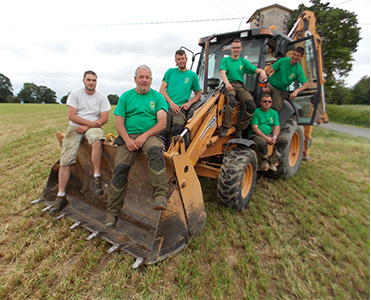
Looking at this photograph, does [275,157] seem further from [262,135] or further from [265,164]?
[262,135]

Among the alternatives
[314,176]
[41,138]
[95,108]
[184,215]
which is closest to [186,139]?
[184,215]

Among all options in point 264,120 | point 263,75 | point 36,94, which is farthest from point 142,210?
point 36,94

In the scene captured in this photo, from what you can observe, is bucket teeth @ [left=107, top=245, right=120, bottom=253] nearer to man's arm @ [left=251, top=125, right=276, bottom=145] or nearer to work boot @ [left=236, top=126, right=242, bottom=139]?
work boot @ [left=236, top=126, right=242, bottom=139]

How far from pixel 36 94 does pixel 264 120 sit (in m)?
77.9

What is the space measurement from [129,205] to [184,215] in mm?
971

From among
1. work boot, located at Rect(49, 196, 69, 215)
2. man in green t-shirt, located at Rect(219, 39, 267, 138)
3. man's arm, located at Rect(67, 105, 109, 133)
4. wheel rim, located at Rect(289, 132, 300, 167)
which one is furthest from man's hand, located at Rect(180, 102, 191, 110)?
wheel rim, located at Rect(289, 132, 300, 167)

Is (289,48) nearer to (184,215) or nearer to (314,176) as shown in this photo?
(314,176)

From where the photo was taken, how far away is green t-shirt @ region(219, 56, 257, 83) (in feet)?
12.0

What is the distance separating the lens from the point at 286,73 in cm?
438

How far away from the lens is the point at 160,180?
242 cm

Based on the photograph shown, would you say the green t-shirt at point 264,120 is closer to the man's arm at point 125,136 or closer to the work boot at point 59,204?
the man's arm at point 125,136

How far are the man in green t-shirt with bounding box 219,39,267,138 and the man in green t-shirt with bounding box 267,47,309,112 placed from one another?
0.92 m

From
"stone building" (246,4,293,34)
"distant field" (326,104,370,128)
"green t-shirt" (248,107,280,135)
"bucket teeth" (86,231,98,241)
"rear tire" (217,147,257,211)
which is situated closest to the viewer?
"bucket teeth" (86,231,98,241)

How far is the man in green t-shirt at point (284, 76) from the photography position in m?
4.25
